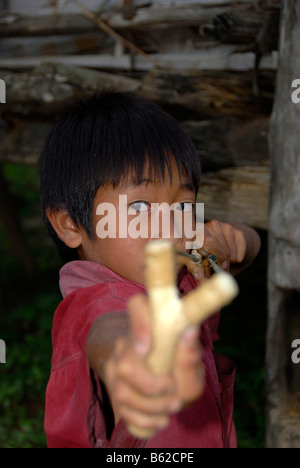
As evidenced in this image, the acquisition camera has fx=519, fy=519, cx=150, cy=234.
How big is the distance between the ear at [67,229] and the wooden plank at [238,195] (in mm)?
988

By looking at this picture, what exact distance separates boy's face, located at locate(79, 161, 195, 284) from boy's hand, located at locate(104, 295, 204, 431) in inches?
24.3

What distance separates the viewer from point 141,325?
68 cm

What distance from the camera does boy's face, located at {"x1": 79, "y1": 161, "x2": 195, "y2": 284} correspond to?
1311mm

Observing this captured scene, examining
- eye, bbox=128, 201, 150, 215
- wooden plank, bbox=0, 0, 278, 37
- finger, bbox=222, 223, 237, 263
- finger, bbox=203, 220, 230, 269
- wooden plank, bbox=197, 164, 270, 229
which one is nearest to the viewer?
eye, bbox=128, 201, 150, 215

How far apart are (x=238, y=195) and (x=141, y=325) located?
1.71 m

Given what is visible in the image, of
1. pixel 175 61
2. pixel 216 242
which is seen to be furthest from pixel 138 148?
pixel 175 61

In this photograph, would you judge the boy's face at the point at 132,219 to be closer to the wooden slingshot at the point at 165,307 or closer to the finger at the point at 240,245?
the finger at the point at 240,245

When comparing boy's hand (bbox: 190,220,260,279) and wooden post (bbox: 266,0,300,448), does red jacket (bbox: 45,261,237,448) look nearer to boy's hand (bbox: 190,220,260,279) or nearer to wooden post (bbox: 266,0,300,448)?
boy's hand (bbox: 190,220,260,279)

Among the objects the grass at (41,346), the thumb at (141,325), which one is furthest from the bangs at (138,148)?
the grass at (41,346)

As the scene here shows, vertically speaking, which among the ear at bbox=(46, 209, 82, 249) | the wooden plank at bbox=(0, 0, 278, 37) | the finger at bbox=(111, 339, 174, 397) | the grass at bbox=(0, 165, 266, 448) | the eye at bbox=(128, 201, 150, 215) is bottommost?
the grass at bbox=(0, 165, 266, 448)

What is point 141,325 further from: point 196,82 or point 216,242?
point 196,82

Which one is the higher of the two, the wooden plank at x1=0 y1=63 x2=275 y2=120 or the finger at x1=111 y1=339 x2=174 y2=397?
the wooden plank at x1=0 y1=63 x2=275 y2=120

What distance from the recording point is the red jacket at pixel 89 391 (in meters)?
1.11

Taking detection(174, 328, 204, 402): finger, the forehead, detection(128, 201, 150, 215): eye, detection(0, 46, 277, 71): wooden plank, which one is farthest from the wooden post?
detection(174, 328, 204, 402): finger
